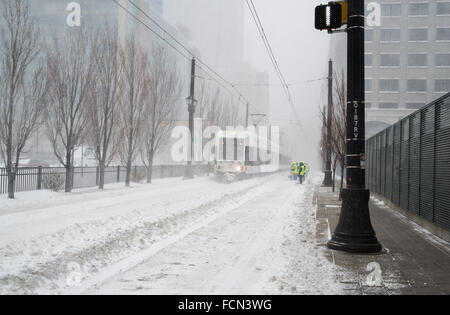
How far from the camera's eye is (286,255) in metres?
7.96

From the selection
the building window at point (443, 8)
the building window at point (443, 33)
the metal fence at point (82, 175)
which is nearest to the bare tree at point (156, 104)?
the metal fence at point (82, 175)

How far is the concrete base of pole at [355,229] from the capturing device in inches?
321

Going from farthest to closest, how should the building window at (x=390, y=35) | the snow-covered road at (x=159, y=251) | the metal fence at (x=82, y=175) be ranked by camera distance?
the building window at (x=390, y=35), the metal fence at (x=82, y=175), the snow-covered road at (x=159, y=251)

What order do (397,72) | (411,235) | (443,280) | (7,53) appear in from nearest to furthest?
1. (443,280)
2. (411,235)
3. (7,53)
4. (397,72)

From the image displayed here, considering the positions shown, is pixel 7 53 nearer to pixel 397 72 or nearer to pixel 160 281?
pixel 160 281

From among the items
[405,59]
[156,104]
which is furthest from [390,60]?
[156,104]

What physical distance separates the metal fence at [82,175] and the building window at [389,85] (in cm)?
3282

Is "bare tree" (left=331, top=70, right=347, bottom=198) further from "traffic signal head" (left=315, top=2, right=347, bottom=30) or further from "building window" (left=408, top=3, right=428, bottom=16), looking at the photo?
"building window" (left=408, top=3, right=428, bottom=16)

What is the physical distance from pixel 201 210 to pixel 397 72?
194ft

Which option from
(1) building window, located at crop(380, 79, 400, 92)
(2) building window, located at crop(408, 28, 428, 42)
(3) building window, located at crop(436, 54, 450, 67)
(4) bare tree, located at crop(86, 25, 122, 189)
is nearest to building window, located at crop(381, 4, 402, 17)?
(2) building window, located at crop(408, 28, 428, 42)

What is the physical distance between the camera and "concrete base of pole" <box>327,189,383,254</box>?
8.15m

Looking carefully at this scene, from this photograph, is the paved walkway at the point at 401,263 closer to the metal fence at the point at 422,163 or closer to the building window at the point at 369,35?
the metal fence at the point at 422,163

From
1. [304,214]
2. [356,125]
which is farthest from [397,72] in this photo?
[356,125]

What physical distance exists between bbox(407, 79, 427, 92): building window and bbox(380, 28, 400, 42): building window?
6403mm
